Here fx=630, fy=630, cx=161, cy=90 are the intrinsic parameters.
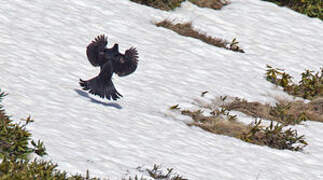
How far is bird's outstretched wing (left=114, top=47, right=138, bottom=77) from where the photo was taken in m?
10.9

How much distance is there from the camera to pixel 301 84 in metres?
14.9

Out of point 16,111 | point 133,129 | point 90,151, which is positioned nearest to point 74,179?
point 90,151

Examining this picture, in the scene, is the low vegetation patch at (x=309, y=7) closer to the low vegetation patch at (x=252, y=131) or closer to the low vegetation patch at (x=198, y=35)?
the low vegetation patch at (x=198, y=35)

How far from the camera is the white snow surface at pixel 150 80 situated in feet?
29.5

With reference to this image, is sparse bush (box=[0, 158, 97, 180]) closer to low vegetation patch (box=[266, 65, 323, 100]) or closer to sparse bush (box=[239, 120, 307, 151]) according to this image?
sparse bush (box=[239, 120, 307, 151])

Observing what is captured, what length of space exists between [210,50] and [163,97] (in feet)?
13.2

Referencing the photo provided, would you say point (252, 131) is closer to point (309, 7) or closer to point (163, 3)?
point (163, 3)

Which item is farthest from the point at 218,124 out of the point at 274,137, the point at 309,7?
the point at 309,7

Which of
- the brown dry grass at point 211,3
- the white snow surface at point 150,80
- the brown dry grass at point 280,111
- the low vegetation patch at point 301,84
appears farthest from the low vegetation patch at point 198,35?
the brown dry grass at point 280,111

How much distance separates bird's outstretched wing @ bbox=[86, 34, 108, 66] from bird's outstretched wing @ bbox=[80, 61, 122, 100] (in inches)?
7.2

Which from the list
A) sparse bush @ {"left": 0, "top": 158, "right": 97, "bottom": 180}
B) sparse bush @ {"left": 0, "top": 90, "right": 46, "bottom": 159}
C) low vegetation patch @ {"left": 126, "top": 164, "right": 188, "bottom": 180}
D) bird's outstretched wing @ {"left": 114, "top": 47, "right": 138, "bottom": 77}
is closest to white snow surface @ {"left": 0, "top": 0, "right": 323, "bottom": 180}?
low vegetation patch @ {"left": 126, "top": 164, "right": 188, "bottom": 180}

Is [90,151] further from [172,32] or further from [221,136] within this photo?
[172,32]

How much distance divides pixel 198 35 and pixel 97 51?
6.34 metres

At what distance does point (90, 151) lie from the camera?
27.3 feet
